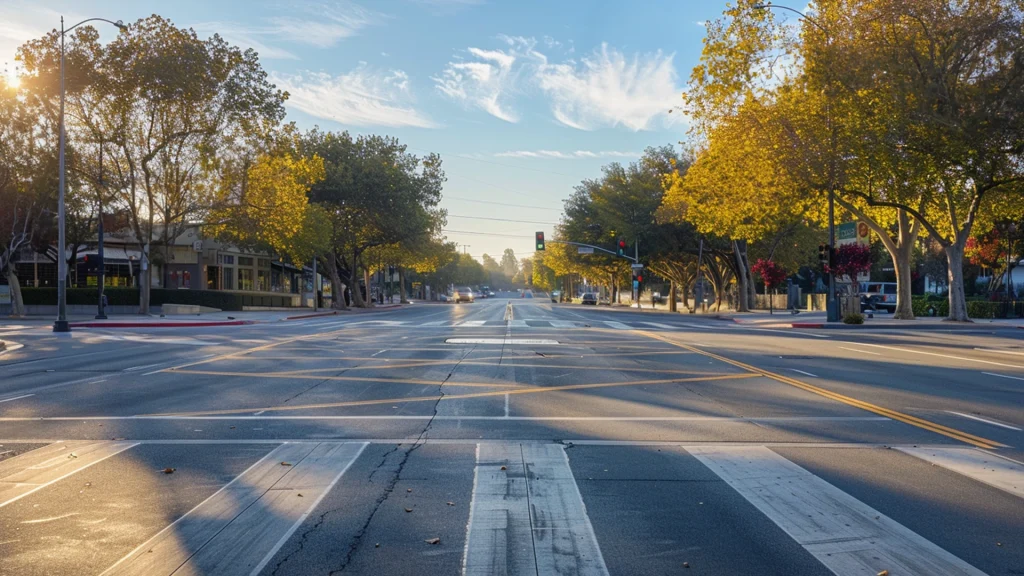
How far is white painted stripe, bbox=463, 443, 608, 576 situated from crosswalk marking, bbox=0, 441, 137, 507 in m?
3.65

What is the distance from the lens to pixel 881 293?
5994 centimetres

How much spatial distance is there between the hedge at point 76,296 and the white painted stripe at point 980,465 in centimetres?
5019

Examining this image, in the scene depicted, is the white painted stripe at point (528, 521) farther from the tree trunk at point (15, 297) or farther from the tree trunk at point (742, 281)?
the tree trunk at point (742, 281)

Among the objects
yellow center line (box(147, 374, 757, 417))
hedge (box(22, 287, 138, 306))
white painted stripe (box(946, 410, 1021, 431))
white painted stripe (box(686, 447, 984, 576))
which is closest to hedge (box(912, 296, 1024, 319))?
yellow center line (box(147, 374, 757, 417))

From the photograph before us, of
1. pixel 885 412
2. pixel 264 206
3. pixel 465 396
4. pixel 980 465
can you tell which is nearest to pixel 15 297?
pixel 264 206

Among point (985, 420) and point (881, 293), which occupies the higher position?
point (881, 293)

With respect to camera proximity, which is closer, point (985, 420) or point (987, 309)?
point (985, 420)

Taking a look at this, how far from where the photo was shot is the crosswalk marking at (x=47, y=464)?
6766 mm

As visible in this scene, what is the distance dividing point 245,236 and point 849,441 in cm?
3997

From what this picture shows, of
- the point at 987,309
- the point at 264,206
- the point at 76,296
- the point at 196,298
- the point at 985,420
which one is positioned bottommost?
the point at 985,420

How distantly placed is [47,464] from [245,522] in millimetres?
3109

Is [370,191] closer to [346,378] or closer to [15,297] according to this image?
[15,297]

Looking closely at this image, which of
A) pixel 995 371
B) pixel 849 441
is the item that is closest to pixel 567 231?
pixel 995 371

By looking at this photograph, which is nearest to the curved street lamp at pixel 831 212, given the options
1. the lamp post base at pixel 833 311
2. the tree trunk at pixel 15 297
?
the lamp post base at pixel 833 311
